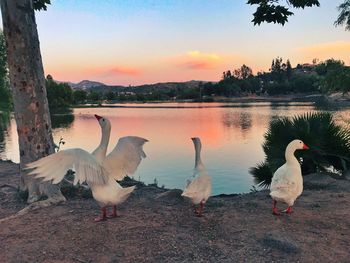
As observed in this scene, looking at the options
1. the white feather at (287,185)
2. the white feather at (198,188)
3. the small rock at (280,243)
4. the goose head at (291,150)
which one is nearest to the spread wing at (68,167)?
the white feather at (198,188)

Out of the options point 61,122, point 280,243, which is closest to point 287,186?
point 280,243

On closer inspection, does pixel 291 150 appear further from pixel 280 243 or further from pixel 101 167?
pixel 101 167

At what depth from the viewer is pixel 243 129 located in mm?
37531

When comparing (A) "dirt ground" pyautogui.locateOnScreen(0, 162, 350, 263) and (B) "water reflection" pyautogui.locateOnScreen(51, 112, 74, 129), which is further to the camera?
(B) "water reflection" pyautogui.locateOnScreen(51, 112, 74, 129)

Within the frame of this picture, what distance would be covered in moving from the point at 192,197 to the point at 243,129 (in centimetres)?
3196

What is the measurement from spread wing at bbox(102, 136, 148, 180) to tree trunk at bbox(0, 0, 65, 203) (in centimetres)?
168

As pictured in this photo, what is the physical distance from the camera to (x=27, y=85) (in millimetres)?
7191

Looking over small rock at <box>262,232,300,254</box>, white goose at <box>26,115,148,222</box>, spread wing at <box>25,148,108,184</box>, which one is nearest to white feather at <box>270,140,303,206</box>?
small rock at <box>262,232,300,254</box>

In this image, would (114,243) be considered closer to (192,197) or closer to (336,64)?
(192,197)

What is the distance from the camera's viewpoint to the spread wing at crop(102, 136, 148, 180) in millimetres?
6363

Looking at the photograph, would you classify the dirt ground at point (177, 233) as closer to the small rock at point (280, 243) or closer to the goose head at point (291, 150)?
the small rock at point (280, 243)

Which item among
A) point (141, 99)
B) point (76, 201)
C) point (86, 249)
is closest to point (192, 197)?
point (86, 249)

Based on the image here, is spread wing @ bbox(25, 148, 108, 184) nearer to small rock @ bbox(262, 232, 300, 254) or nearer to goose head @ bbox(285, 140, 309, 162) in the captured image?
small rock @ bbox(262, 232, 300, 254)

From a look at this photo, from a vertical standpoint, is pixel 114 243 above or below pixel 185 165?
above
